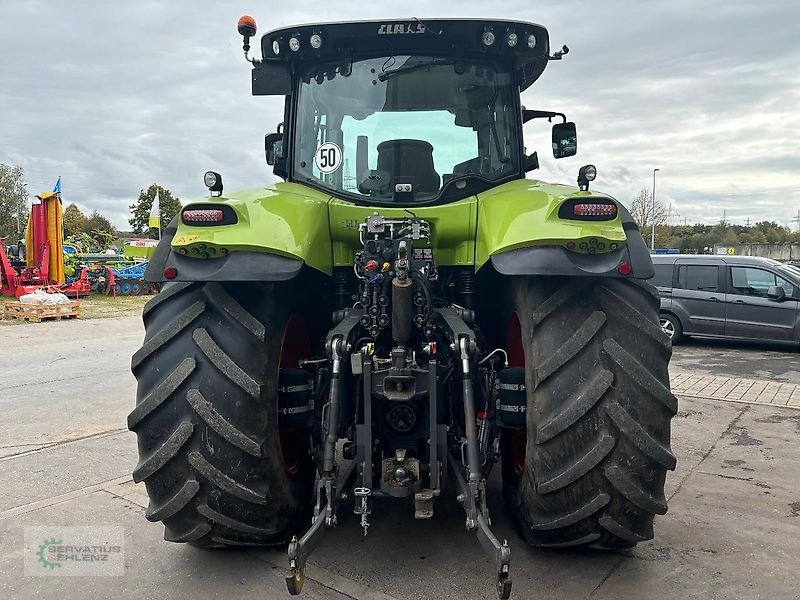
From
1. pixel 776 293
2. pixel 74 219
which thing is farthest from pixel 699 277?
pixel 74 219

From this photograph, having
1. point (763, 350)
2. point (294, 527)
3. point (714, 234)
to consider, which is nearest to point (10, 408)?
point (294, 527)

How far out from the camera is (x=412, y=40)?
143 inches

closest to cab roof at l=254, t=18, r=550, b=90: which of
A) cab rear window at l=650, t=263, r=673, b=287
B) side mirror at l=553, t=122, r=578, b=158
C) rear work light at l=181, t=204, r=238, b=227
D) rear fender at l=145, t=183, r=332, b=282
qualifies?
side mirror at l=553, t=122, r=578, b=158

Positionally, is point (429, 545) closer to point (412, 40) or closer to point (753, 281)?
point (412, 40)

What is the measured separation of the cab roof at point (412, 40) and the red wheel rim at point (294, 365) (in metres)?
1.57

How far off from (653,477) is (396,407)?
3.78 feet

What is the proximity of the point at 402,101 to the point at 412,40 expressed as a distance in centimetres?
34

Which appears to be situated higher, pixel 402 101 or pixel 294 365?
pixel 402 101

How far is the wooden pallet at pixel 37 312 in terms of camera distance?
50.8 feet

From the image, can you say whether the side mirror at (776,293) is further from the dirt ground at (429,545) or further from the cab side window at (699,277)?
the dirt ground at (429,545)

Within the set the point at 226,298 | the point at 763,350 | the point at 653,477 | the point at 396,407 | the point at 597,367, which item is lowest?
the point at 763,350

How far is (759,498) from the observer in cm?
410

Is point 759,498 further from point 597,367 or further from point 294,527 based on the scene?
point 294,527

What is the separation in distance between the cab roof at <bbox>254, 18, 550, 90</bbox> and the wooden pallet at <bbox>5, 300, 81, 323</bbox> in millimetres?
14167
